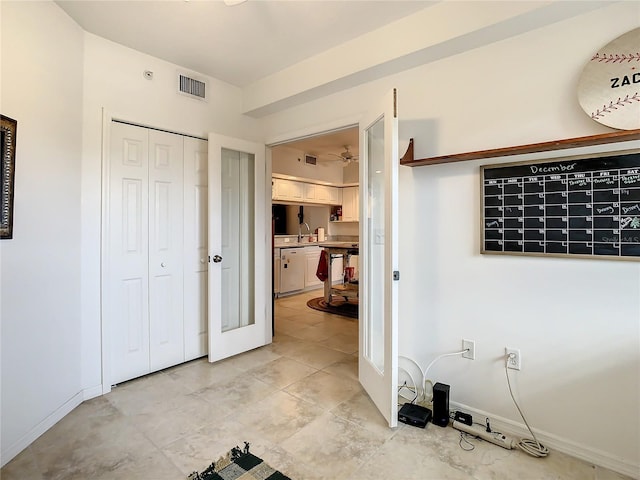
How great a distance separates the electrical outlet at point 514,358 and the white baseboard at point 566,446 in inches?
13.1

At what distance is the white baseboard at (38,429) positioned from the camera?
1725mm

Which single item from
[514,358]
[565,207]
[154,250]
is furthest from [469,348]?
[154,250]

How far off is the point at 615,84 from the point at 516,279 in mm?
1082

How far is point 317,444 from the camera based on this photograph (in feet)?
6.19

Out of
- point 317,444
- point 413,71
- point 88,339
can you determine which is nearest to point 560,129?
point 413,71

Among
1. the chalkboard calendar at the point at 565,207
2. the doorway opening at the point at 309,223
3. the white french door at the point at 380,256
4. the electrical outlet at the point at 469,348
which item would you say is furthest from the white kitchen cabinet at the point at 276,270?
the chalkboard calendar at the point at 565,207

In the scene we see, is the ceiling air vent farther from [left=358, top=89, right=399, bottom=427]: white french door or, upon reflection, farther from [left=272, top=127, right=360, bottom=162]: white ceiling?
[left=272, top=127, right=360, bottom=162]: white ceiling

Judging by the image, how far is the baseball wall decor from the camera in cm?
158

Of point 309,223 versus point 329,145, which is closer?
point 329,145

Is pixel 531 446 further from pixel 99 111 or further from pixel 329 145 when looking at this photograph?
pixel 329 145

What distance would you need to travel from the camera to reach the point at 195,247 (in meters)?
3.05

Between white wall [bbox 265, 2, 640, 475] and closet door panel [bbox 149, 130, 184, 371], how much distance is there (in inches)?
73.3

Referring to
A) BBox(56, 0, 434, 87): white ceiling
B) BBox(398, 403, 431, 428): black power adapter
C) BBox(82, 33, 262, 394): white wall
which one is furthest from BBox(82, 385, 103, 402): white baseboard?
BBox(56, 0, 434, 87): white ceiling

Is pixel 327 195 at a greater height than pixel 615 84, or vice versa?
pixel 327 195
